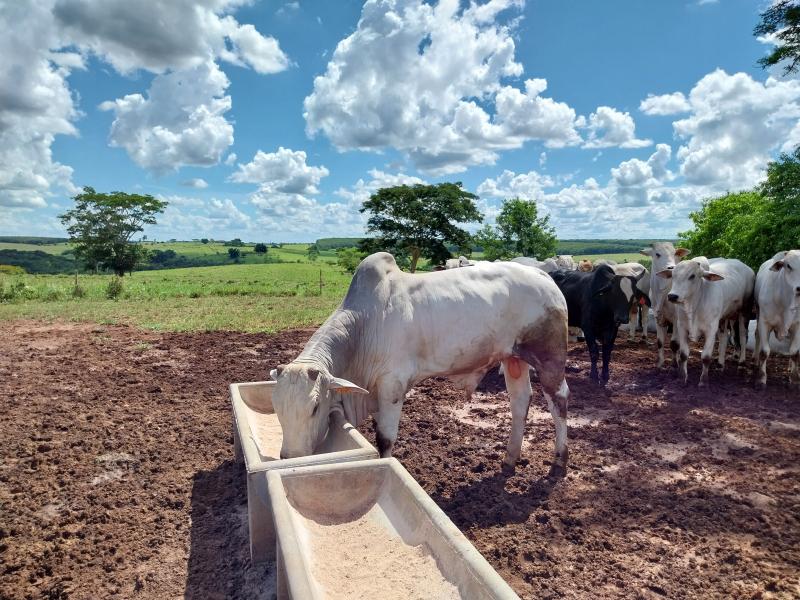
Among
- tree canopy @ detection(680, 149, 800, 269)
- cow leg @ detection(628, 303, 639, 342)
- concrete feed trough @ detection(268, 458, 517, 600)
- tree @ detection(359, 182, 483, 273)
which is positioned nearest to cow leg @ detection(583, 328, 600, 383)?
cow leg @ detection(628, 303, 639, 342)

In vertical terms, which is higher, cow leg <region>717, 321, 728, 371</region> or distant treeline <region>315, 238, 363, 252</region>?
distant treeline <region>315, 238, 363, 252</region>

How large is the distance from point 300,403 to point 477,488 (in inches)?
86.1

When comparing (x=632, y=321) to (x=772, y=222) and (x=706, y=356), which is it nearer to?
(x=772, y=222)

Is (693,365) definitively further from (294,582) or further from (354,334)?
(294,582)

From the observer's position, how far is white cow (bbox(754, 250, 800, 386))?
8.59 metres

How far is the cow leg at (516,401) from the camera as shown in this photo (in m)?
5.65

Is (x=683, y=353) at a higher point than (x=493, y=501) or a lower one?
higher

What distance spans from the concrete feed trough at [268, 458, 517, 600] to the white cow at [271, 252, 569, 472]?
0.66 m

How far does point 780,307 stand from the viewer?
905cm

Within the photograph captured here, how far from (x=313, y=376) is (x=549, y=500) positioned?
2.59 meters

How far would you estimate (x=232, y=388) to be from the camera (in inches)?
229

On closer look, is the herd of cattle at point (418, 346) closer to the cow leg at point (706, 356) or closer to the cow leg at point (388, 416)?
the cow leg at point (388, 416)

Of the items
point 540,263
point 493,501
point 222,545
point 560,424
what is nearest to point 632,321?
point 540,263

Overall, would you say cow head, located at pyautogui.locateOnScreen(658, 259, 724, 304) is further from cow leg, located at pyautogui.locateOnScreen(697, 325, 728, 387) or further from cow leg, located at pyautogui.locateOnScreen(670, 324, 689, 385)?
cow leg, located at pyautogui.locateOnScreen(697, 325, 728, 387)
